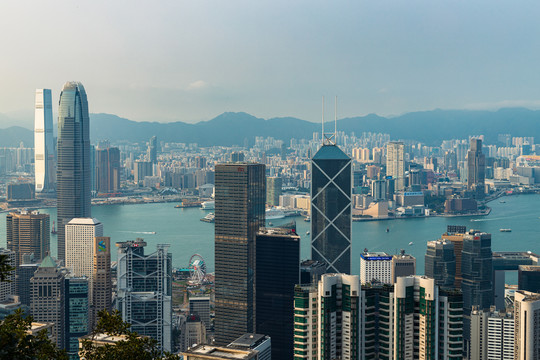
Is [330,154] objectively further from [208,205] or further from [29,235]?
[208,205]

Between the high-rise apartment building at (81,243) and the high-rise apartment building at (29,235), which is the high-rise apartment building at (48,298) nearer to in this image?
the high-rise apartment building at (81,243)

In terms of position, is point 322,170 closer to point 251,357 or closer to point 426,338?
point 426,338

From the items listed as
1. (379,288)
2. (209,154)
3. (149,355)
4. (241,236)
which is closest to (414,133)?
(209,154)

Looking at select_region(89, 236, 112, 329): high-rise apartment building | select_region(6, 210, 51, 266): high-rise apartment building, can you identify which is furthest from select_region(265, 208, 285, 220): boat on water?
select_region(89, 236, 112, 329): high-rise apartment building

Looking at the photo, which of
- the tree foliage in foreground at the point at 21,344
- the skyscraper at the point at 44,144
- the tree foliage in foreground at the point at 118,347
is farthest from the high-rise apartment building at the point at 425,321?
the skyscraper at the point at 44,144

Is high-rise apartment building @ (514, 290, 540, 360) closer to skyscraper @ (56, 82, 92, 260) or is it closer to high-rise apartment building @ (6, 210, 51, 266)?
high-rise apartment building @ (6, 210, 51, 266)
